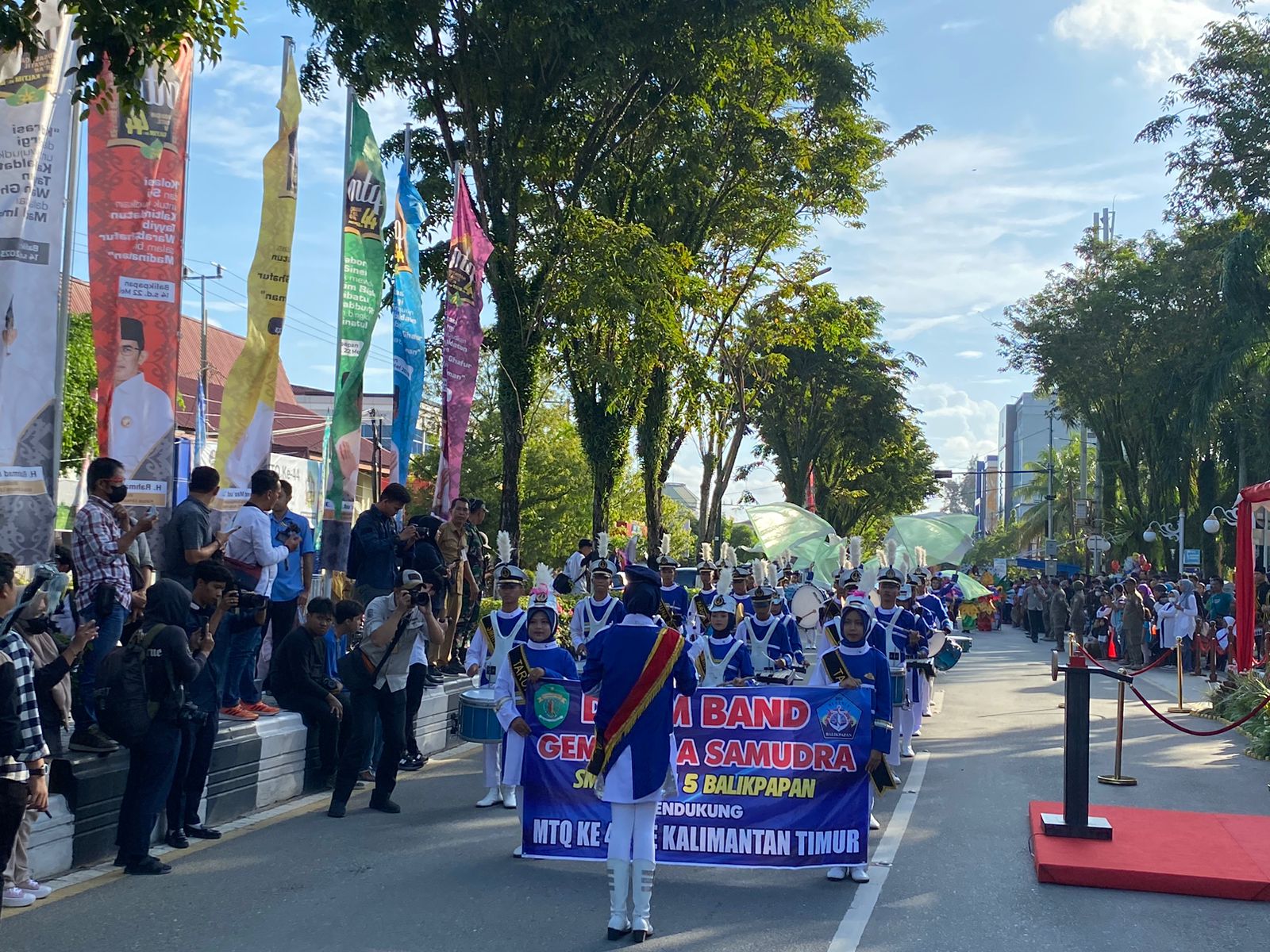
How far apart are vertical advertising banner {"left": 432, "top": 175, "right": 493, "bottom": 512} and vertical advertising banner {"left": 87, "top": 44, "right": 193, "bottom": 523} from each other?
546cm

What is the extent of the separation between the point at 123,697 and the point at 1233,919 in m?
6.54

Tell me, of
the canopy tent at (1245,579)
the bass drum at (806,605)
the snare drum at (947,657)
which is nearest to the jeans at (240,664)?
the bass drum at (806,605)

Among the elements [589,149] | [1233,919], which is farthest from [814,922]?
[589,149]

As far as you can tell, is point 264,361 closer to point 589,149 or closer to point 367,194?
point 367,194

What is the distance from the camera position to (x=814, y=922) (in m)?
7.02

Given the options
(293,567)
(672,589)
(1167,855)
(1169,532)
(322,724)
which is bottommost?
(1167,855)

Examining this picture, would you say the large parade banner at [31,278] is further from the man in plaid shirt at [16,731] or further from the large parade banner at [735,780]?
the large parade banner at [735,780]

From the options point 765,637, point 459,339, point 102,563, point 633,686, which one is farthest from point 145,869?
point 459,339

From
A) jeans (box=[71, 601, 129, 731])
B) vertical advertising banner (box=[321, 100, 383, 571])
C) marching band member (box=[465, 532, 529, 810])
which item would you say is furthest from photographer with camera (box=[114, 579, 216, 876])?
vertical advertising banner (box=[321, 100, 383, 571])

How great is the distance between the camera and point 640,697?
6938mm

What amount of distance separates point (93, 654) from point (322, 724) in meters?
2.06

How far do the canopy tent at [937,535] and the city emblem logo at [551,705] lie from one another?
66.6 ft

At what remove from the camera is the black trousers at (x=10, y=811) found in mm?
6219

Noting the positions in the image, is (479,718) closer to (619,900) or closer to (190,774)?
(190,774)
